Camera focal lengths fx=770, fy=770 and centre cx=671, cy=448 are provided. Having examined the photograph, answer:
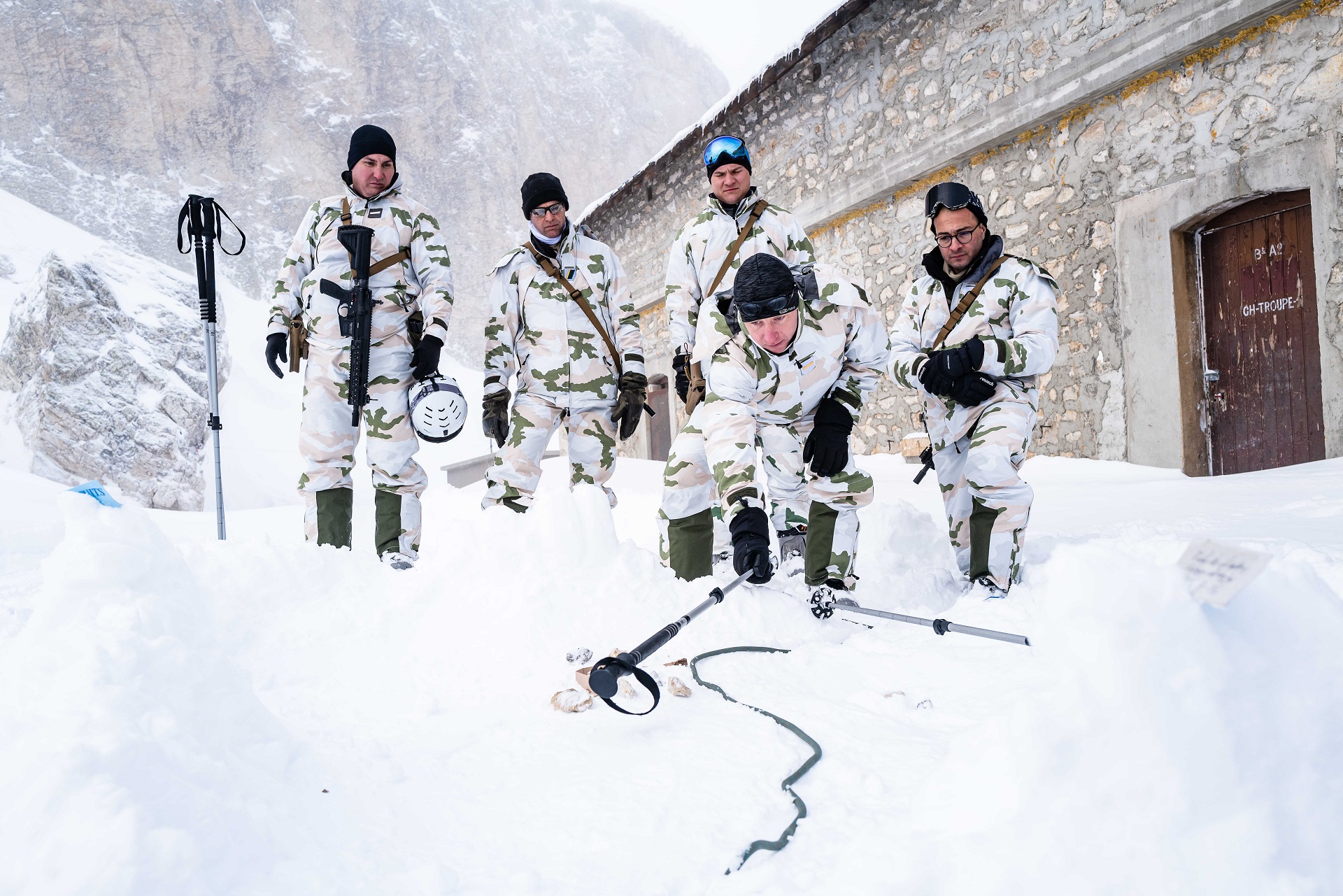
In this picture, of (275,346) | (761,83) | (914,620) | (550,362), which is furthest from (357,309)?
(761,83)

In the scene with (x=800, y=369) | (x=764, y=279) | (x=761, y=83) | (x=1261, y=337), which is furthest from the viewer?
(x=761, y=83)

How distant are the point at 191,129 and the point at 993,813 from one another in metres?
54.0

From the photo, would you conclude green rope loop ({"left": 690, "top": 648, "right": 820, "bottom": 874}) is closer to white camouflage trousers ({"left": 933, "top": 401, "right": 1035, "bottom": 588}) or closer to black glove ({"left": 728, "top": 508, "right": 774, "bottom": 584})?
black glove ({"left": 728, "top": 508, "right": 774, "bottom": 584})

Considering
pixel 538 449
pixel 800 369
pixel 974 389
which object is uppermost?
pixel 800 369

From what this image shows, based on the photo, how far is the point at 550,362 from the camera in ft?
12.6

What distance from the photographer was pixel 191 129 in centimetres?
4356

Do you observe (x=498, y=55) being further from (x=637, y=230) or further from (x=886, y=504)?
(x=886, y=504)

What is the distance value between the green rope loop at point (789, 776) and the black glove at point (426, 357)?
2.10m

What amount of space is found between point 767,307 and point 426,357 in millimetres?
1766

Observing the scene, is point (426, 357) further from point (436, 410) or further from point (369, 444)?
point (369, 444)

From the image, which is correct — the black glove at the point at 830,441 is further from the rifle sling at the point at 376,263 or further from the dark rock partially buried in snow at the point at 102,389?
the dark rock partially buried in snow at the point at 102,389

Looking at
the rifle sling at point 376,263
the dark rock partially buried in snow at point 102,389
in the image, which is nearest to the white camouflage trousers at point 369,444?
the rifle sling at point 376,263

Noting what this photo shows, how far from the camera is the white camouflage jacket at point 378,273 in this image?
3.61m

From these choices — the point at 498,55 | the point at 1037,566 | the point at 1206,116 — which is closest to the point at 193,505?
the point at 1037,566
